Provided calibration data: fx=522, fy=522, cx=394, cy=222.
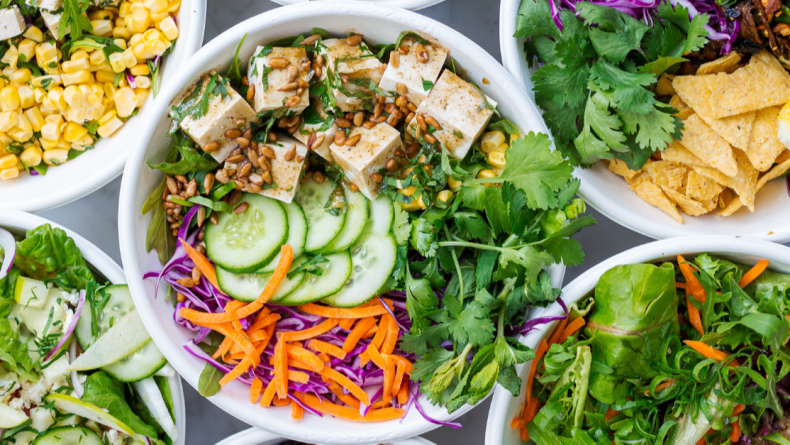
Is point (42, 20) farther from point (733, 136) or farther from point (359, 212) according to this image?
point (733, 136)

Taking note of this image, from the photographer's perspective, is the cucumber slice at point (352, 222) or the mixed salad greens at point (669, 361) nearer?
the mixed salad greens at point (669, 361)

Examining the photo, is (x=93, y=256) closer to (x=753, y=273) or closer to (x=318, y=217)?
(x=318, y=217)

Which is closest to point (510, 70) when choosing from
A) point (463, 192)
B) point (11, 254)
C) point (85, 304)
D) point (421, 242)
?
point (463, 192)

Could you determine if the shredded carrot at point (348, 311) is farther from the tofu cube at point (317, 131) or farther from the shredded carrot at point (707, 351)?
the shredded carrot at point (707, 351)

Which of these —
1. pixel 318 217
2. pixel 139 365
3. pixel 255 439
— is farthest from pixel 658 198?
pixel 139 365

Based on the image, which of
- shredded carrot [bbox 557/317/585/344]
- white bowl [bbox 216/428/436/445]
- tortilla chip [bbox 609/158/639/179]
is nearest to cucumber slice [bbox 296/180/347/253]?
white bowl [bbox 216/428/436/445]

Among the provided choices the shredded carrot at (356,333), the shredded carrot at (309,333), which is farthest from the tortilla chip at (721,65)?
the shredded carrot at (309,333)
